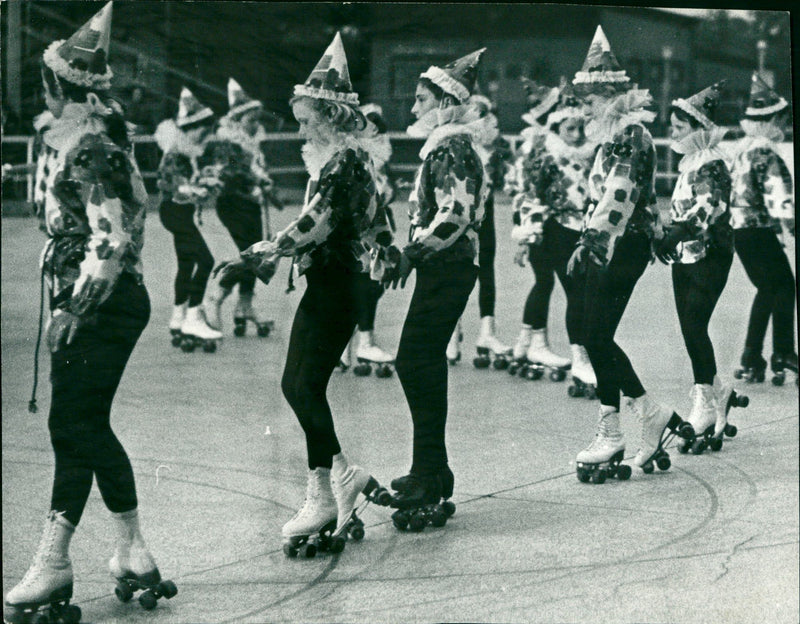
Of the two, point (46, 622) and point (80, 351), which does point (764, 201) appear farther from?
point (46, 622)

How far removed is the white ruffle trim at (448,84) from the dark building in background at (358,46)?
86mm

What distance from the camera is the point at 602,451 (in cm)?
497

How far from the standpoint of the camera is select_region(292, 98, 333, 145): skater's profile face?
4457mm

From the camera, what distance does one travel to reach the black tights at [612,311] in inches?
194

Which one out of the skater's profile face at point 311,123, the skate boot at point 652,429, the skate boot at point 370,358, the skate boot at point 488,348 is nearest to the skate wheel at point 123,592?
the skate boot at point 370,358

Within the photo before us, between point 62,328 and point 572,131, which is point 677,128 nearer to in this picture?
point 572,131

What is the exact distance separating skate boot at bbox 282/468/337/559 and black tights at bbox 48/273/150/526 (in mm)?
575

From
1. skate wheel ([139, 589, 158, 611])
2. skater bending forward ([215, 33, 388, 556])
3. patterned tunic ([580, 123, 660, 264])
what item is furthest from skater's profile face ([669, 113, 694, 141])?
skate wheel ([139, 589, 158, 611])

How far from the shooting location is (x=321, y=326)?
4574mm

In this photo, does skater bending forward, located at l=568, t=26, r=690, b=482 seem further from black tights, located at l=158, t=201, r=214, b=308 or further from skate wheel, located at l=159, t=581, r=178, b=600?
skate wheel, located at l=159, t=581, r=178, b=600

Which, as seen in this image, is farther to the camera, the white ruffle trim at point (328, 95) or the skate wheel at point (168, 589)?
the white ruffle trim at point (328, 95)

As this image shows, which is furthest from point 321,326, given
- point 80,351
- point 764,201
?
point 764,201

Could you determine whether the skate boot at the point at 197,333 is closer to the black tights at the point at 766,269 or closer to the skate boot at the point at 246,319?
the skate boot at the point at 246,319

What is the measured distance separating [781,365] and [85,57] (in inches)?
117
